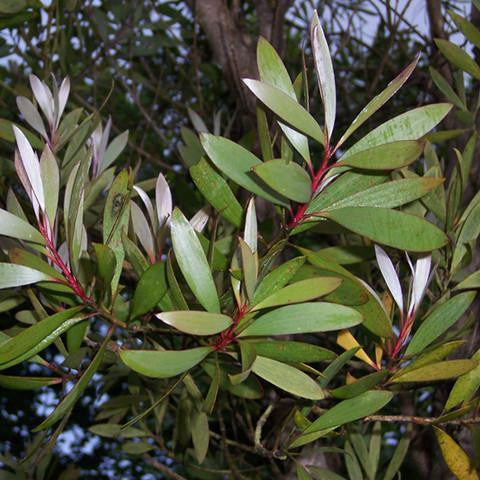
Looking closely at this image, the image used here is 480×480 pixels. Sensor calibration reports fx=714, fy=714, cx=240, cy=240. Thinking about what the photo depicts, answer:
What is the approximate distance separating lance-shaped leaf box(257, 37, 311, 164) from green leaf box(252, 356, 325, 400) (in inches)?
6.1

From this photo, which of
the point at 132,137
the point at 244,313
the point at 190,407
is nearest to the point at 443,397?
the point at 190,407

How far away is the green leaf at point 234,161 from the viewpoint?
0.51 m

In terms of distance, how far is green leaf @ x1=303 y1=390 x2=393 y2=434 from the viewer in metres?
0.54

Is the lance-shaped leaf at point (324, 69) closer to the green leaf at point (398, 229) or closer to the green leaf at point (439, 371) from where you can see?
the green leaf at point (398, 229)

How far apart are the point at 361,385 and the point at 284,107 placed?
8.5 inches

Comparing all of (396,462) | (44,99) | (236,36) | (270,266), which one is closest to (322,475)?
(396,462)

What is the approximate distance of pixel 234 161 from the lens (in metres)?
0.52

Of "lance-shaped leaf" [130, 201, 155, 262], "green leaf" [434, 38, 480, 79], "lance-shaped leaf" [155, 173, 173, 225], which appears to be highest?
"green leaf" [434, 38, 480, 79]

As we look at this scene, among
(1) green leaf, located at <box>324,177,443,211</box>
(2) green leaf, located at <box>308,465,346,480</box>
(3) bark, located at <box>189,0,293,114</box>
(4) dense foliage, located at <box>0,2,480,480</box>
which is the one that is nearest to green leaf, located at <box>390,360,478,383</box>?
(4) dense foliage, located at <box>0,2,480,480</box>

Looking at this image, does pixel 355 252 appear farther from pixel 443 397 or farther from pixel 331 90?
pixel 443 397

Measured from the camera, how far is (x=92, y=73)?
149cm

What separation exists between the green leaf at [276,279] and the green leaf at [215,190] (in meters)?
0.09

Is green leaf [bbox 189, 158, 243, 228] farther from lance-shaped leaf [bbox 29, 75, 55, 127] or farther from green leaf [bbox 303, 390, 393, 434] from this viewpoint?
lance-shaped leaf [bbox 29, 75, 55, 127]

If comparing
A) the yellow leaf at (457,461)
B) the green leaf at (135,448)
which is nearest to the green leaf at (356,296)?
the yellow leaf at (457,461)
